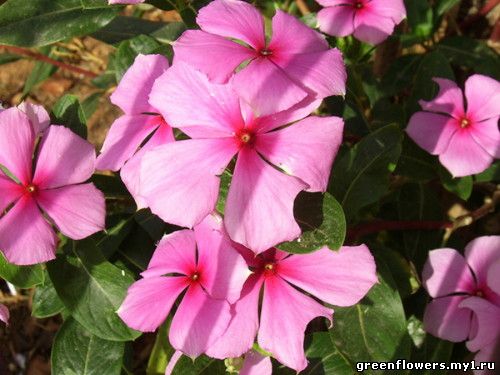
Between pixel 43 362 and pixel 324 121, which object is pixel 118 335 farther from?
pixel 43 362

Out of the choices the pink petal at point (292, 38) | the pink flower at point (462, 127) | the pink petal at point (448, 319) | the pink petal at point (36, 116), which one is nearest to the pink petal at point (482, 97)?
the pink flower at point (462, 127)

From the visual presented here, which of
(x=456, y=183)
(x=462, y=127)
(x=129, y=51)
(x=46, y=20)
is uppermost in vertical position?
(x=46, y=20)

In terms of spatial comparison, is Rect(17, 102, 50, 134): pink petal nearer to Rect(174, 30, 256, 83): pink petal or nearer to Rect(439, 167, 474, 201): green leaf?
Rect(174, 30, 256, 83): pink petal

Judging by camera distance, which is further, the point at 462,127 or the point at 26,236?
the point at 462,127

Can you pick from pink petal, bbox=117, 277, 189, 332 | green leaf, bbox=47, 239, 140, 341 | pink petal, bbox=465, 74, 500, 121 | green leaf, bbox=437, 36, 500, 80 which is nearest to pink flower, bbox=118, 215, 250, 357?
pink petal, bbox=117, 277, 189, 332

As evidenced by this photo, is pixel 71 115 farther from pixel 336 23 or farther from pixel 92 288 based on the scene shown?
pixel 336 23

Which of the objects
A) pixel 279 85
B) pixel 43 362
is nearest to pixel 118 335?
pixel 279 85

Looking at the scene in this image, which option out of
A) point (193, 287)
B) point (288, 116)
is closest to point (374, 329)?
point (193, 287)
